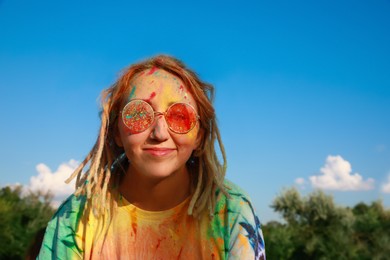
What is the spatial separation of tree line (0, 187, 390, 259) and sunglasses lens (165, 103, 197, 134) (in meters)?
6.66

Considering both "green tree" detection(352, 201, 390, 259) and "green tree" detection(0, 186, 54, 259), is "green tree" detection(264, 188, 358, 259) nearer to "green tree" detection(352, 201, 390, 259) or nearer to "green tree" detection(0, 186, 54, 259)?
"green tree" detection(352, 201, 390, 259)

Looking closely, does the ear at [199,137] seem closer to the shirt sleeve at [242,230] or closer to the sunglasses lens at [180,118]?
the sunglasses lens at [180,118]

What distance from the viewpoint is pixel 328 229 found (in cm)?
941

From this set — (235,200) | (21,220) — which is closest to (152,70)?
(235,200)

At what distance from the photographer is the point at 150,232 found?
2715 millimetres

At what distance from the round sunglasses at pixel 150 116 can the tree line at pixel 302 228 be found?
662 centimetres

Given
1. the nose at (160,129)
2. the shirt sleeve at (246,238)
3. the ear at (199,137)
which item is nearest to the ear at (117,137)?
the nose at (160,129)

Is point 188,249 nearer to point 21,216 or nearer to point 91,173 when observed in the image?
point 91,173

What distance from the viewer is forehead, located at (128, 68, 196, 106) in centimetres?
260

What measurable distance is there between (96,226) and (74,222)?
0.12 m

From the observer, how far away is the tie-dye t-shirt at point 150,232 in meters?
2.60

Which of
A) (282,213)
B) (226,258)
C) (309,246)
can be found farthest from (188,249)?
(282,213)

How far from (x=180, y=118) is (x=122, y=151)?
512 mm

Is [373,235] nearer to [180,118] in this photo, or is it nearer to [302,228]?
[302,228]
